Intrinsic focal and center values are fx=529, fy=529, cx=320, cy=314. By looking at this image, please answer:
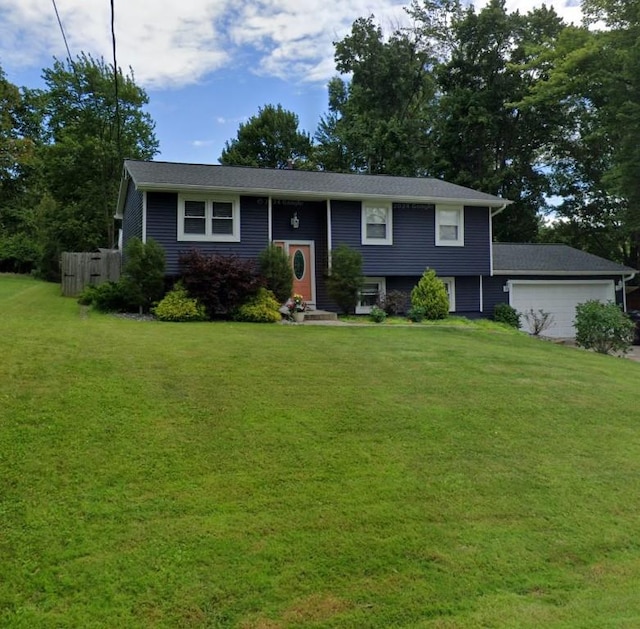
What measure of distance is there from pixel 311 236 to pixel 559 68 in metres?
14.9

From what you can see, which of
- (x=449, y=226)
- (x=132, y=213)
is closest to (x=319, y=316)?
(x=449, y=226)

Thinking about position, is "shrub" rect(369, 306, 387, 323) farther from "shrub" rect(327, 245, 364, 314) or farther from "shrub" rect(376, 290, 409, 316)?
"shrub" rect(376, 290, 409, 316)

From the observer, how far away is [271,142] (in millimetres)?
38281

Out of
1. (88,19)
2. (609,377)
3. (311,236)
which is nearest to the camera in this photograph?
(88,19)

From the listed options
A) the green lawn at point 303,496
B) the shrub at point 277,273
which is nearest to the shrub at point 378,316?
the shrub at point 277,273

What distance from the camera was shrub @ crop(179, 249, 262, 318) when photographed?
14023 mm

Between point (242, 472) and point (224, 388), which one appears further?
point (224, 388)

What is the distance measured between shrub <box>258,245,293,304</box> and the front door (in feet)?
5.83

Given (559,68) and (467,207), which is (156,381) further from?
(559,68)

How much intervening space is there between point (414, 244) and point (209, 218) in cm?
689

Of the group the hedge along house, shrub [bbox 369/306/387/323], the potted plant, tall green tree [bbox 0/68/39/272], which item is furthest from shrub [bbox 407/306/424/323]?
tall green tree [bbox 0/68/39/272]

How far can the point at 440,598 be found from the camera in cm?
326

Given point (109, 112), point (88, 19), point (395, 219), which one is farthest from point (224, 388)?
point (109, 112)

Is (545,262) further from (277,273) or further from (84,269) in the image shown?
(84,269)
